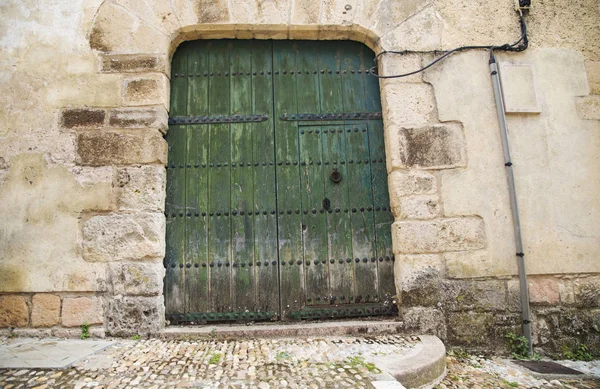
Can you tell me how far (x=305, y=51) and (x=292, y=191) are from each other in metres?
1.15

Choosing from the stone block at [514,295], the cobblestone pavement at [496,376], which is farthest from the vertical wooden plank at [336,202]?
the stone block at [514,295]

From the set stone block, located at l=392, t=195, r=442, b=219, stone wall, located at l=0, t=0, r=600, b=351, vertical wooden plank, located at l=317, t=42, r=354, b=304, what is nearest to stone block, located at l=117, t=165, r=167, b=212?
stone wall, located at l=0, t=0, r=600, b=351

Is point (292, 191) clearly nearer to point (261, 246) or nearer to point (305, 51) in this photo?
point (261, 246)

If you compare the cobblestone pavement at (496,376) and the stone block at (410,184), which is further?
the stone block at (410,184)

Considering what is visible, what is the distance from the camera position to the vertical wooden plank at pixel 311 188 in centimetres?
282

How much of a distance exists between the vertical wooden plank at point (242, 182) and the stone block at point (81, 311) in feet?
2.88

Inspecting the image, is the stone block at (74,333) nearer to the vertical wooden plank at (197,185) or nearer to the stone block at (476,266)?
the vertical wooden plank at (197,185)

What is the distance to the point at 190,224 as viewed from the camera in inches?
112

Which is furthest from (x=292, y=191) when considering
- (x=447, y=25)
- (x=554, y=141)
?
(x=554, y=141)

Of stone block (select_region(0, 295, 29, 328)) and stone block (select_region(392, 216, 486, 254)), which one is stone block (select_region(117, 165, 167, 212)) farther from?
stone block (select_region(392, 216, 486, 254))

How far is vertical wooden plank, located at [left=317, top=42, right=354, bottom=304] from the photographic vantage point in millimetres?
2818

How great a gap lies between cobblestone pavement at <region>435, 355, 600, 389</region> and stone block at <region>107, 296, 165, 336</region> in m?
1.75

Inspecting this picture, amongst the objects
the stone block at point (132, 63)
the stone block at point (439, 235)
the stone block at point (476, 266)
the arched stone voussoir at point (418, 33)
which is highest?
the arched stone voussoir at point (418, 33)

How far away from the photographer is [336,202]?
2.89m
